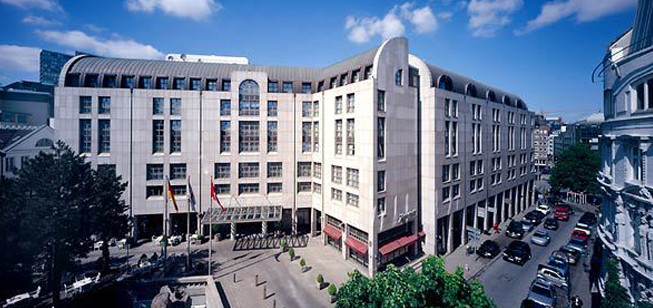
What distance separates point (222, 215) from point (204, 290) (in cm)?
1256

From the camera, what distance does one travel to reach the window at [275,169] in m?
40.3

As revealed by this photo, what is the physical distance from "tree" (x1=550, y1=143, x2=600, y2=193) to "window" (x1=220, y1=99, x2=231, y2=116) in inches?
2808

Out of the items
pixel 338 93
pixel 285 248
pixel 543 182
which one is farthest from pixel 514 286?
pixel 543 182

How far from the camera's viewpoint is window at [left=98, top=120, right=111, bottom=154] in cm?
3625

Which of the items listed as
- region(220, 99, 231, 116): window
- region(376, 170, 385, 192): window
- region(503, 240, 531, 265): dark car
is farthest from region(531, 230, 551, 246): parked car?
region(220, 99, 231, 116): window

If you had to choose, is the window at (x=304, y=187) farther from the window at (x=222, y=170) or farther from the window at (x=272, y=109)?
the window at (x=272, y=109)

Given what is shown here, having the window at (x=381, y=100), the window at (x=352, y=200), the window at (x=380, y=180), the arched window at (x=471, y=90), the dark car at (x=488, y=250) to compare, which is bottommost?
the dark car at (x=488, y=250)

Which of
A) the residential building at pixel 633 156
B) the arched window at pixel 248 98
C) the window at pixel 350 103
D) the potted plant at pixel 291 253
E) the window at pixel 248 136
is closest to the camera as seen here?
the residential building at pixel 633 156

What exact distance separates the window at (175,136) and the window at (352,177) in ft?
78.5

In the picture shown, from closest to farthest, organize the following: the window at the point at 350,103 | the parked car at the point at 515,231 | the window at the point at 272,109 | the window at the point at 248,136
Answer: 1. the window at the point at 350,103
2. the window at the point at 248,136
3. the window at the point at 272,109
4. the parked car at the point at 515,231

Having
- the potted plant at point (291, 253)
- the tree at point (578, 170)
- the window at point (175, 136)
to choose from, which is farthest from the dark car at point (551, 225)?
A: the window at point (175, 136)

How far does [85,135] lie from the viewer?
35.9m

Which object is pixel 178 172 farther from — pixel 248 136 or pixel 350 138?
pixel 350 138

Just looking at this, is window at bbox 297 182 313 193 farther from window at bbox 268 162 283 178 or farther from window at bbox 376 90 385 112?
window at bbox 376 90 385 112
